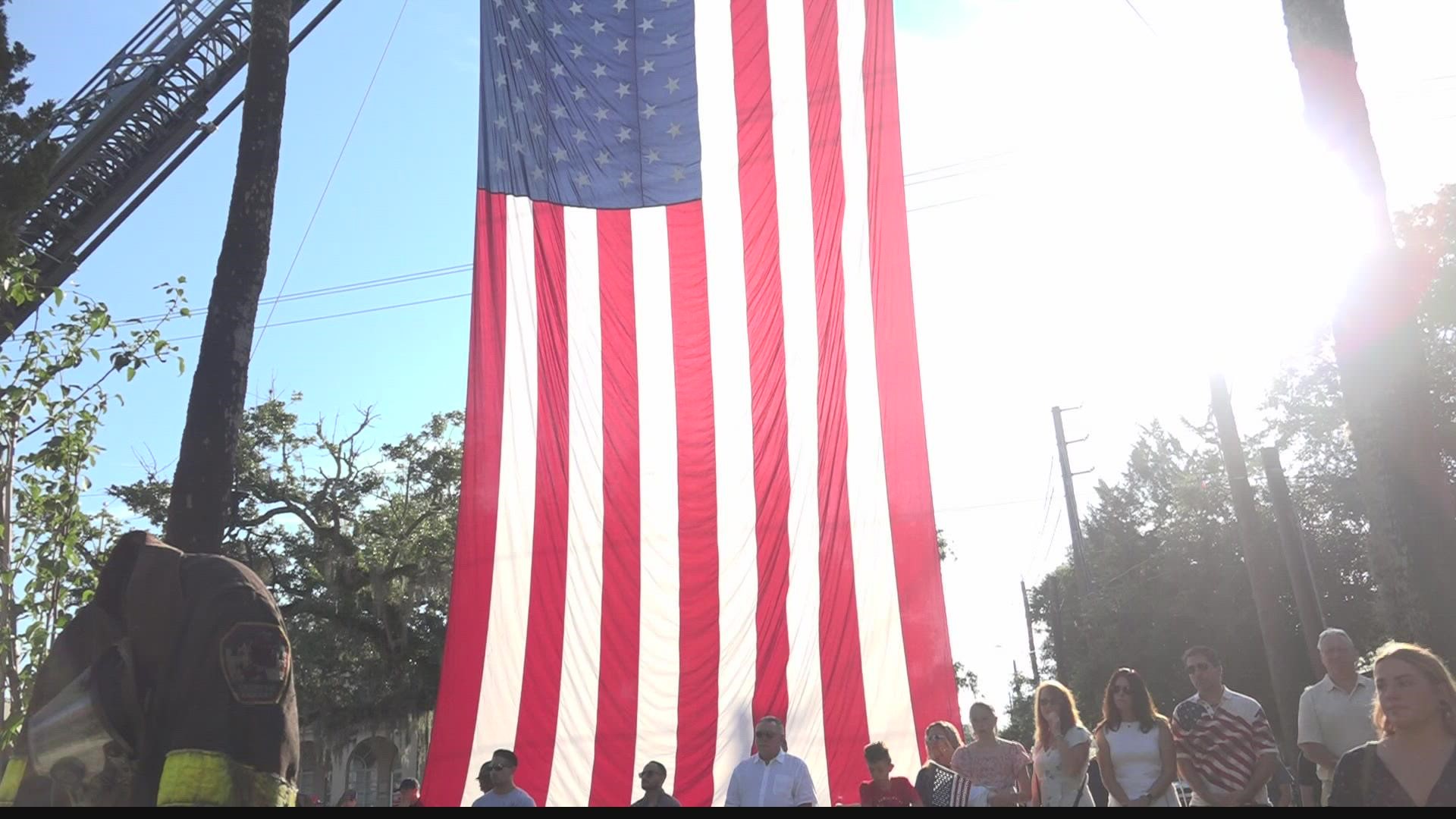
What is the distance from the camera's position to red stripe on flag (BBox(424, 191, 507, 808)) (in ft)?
23.5

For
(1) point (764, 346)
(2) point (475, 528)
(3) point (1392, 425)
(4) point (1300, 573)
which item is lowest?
(3) point (1392, 425)

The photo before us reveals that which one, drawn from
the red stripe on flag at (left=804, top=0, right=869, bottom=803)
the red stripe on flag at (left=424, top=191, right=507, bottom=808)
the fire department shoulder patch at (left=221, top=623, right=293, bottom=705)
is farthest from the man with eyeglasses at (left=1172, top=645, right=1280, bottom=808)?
the fire department shoulder patch at (left=221, top=623, right=293, bottom=705)

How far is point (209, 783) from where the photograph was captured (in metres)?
2.17

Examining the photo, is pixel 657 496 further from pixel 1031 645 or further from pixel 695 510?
pixel 1031 645

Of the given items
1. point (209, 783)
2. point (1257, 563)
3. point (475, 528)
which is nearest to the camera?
point (209, 783)

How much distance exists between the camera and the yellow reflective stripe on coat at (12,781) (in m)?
2.59

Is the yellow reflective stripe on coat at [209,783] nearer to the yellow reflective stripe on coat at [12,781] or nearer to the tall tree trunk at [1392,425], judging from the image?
the yellow reflective stripe on coat at [12,781]

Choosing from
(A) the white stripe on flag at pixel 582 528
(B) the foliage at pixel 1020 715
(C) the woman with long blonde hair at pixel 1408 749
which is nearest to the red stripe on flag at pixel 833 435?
(A) the white stripe on flag at pixel 582 528

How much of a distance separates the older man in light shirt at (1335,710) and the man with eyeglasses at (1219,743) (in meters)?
0.20

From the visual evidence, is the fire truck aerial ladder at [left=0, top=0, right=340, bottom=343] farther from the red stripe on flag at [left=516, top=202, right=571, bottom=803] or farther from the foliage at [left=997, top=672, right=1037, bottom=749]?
the foliage at [left=997, top=672, right=1037, bottom=749]

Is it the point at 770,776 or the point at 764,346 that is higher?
the point at 764,346

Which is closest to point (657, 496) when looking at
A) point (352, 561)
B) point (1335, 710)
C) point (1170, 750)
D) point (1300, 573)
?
point (1170, 750)

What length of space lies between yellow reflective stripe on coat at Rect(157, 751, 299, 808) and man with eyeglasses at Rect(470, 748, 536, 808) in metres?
4.84

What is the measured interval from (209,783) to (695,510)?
18.7 feet
